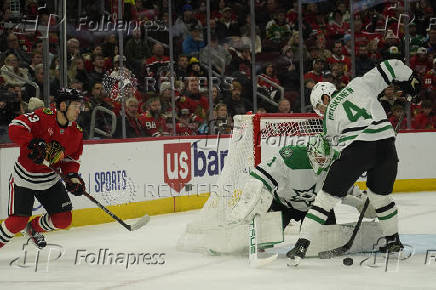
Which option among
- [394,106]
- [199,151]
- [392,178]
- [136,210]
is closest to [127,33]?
[199,151]

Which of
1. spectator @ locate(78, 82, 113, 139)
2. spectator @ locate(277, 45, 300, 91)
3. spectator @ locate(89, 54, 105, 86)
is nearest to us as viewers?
spectator @ locate(78, 82, 113, 139)

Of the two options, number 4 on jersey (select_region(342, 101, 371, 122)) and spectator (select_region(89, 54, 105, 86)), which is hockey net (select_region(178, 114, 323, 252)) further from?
spectator (select_region(89, 54, 105, 86))

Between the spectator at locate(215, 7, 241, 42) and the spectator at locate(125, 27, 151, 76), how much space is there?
159 cm

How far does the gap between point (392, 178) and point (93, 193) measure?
9.99 feet

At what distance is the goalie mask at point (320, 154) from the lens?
15.7ft

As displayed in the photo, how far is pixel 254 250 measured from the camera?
4.62 metres

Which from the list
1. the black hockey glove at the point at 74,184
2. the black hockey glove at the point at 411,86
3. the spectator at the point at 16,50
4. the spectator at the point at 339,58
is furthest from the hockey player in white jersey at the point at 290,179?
the spectator at the point at 339,58

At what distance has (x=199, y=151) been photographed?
8133 mm

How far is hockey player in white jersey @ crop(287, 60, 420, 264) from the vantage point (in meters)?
4.47

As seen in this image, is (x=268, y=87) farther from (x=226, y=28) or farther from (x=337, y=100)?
(x=337, y=100)

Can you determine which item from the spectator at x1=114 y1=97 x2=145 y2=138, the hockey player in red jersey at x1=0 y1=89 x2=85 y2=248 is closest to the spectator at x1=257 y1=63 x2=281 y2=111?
the spectator at x1=114 y1=97 x2=145 y2=138

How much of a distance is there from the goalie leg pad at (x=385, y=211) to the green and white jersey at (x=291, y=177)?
13.8 inches

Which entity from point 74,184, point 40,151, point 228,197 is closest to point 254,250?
point 228,197

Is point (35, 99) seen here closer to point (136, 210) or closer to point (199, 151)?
point (136, 210)
